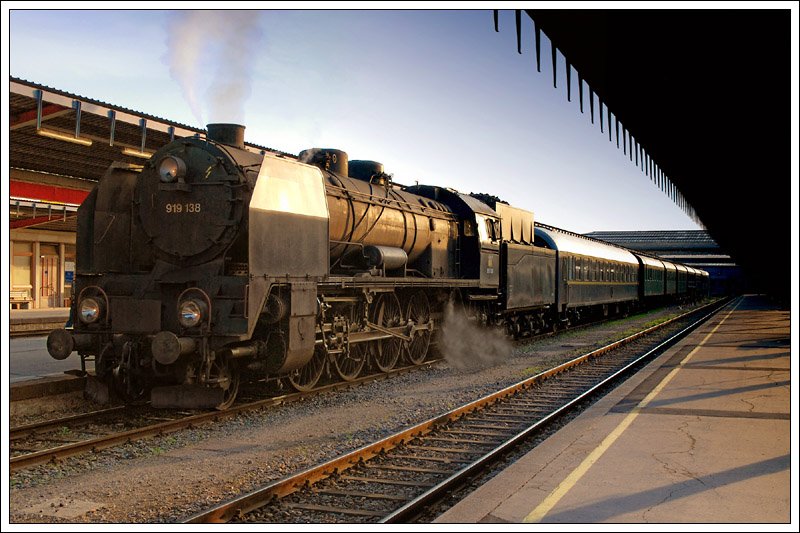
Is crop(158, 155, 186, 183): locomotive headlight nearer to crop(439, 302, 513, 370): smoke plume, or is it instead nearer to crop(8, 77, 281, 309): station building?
crop(8, 77, 281, 309): station building

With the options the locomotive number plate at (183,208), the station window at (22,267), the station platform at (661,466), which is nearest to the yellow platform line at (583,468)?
the station platform at (661,466)

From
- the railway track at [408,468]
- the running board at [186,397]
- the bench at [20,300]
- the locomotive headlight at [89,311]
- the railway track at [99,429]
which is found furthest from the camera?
the bench at [20,300]

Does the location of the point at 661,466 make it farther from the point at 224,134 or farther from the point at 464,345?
the point at 464,345

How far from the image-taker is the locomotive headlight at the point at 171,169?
27.5 ft

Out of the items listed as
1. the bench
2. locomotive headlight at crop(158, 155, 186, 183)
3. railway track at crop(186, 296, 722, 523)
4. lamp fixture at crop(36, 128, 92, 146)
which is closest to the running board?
railway track at crop(186, 296, 722, 523)

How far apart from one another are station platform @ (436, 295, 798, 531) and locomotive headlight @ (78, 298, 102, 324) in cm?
563

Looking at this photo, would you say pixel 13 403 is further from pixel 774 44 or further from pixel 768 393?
pixel 768 393

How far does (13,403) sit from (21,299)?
65.1 feet

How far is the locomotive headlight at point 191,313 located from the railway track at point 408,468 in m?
2.84

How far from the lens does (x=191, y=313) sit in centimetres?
788

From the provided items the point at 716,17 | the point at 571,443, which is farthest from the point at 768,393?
the point at 716,17

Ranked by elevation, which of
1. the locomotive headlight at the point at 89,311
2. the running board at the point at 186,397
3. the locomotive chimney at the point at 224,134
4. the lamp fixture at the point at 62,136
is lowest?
the running board at the point at 186,397

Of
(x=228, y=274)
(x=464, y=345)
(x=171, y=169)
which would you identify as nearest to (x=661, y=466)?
(x=228, y=274)

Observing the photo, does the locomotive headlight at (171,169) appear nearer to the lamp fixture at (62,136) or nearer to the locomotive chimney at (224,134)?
the locomotive chimney at (224,134)
